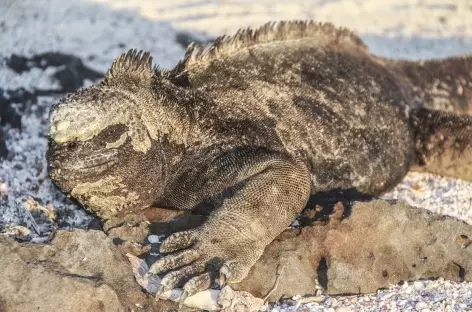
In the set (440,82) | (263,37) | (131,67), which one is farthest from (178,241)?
(440,82)

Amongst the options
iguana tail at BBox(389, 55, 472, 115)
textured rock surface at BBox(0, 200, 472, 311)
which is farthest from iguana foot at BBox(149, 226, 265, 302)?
iguana tail at BBox(389, 55, 472, 115)

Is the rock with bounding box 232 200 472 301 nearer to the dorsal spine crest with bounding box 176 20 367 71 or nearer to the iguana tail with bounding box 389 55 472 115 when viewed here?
the dorsal spine crest with bounding box 176 20 367 71

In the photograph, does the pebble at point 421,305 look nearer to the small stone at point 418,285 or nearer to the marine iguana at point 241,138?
the small stone at point 418,285

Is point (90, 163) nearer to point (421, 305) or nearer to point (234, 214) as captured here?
point (234, 214)

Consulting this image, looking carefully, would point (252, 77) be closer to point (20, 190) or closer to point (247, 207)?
point (247, 207)

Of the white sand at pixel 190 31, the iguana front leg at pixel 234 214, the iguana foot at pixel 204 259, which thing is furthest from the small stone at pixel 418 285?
the iguana foot at pixel 204 259

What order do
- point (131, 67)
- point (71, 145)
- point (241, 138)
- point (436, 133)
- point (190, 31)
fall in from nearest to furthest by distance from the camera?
point (71, 145) < point (131, 67) < point (241, 138) < point (436, 133) < point (190, 31)

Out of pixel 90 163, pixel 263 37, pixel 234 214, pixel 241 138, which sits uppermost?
pixel 263 37
